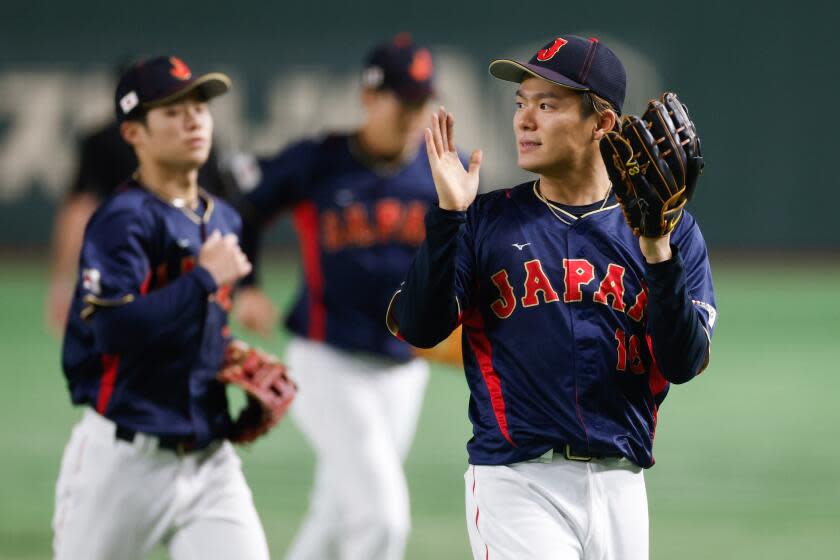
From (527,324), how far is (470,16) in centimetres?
1569

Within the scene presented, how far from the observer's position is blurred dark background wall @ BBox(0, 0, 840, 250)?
19.1 metres

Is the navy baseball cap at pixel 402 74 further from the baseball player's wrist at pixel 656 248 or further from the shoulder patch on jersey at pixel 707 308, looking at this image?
the baseball player's wrist at pixel 656 248

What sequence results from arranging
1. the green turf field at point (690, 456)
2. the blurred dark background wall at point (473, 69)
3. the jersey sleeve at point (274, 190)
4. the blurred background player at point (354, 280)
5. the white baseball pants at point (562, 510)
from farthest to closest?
the blurred dark background wall at point (473, 69) < the green turf field at point (690, 456) < the jersey sleeve at point (274, 190) < the blurred background player at point (354, 280) < the white baseball pants at point (562, 510)

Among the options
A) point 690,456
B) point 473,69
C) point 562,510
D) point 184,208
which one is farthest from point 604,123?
point 473,69

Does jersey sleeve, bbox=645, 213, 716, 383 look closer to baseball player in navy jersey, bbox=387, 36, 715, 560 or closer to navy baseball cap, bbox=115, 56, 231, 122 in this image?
baseball player in navy jersey, bbox=387, 36, 715, 560

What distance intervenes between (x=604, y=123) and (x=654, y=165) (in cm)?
48

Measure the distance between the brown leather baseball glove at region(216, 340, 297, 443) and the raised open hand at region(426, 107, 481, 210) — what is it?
4.39 feet

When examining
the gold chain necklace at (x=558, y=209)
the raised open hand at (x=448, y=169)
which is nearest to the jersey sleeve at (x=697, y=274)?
the gold chain necklace at (x=558, y=209)

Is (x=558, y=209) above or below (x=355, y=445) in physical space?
above

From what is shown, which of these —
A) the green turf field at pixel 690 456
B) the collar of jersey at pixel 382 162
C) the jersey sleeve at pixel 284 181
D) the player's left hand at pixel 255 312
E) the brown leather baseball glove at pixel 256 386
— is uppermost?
the collar of jersey at pixel 382 162

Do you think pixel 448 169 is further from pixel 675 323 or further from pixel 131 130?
pixel 131 130

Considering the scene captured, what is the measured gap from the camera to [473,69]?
19.2 meters

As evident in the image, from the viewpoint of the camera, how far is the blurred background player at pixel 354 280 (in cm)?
623

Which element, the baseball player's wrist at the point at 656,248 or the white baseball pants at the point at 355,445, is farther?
the white baseball pants at the point at 355,445
